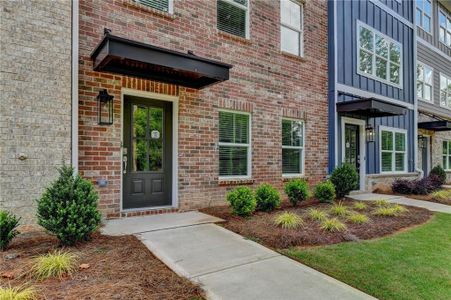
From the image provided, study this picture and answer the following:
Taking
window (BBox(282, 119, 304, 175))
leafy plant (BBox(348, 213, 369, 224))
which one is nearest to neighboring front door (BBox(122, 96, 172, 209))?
window (BBox(282, 119, 304, 175))

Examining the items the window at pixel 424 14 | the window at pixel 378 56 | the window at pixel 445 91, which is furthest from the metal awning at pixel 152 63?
the window at pixel 445 91

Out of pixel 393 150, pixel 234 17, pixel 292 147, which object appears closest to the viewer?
pixel 234 17

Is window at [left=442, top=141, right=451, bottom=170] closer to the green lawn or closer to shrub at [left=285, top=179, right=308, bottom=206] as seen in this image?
shrub at [left=285, top=179, right=308, bottom=206]

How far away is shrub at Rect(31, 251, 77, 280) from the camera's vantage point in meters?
2.94

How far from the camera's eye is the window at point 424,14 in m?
13.6

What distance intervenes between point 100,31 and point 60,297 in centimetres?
438

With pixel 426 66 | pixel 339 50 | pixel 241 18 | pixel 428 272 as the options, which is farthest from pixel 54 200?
pixel 426 66

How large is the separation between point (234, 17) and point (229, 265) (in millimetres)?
5987

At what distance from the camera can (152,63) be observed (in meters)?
4.58

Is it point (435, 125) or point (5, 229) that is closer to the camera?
point (5, 229)

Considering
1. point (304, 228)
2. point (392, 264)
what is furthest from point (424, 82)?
point (392, 264)

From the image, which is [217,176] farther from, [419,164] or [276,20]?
[419,164]

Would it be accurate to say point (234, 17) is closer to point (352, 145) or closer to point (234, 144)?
point (234, 144)

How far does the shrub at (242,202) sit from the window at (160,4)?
397 cm
